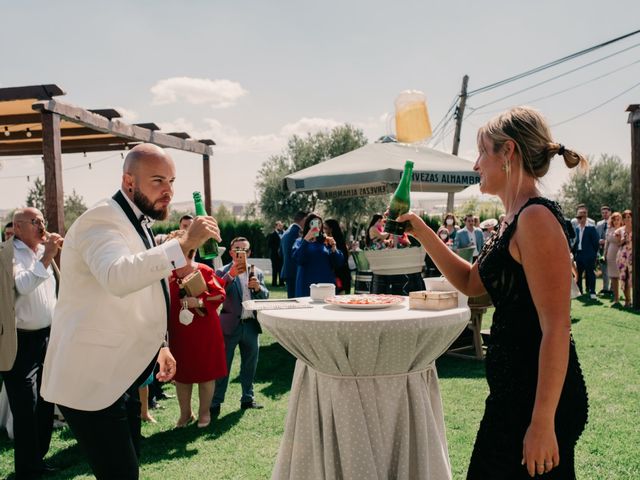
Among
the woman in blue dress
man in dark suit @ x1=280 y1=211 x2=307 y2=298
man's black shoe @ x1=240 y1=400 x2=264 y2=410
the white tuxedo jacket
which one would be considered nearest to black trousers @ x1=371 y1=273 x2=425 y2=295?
the woman in blue dress

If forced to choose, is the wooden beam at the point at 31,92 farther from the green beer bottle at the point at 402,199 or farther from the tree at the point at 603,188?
the tree at the point at 603,188

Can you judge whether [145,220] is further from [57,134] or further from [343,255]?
[343,255]

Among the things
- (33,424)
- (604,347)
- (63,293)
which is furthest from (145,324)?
(604,347)

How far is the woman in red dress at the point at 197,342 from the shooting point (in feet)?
15.3

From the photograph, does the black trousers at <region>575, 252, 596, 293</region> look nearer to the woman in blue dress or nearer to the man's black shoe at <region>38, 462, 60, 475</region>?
the woman in blue dress

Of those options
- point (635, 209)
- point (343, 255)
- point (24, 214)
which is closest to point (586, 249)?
point (635, 209)

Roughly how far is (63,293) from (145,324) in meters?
0.36

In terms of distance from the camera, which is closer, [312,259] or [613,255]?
[312,259]

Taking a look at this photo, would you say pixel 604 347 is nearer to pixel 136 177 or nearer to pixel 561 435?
pixel 561 435

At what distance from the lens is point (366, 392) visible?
251 centimetres

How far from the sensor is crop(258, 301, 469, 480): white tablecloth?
94.1 inches

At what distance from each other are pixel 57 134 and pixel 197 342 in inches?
133

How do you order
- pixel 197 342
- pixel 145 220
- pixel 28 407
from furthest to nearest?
1. pixel 197 342
2. pixel 28 407
3. pixel 145 220

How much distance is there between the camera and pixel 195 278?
3.34 meters
